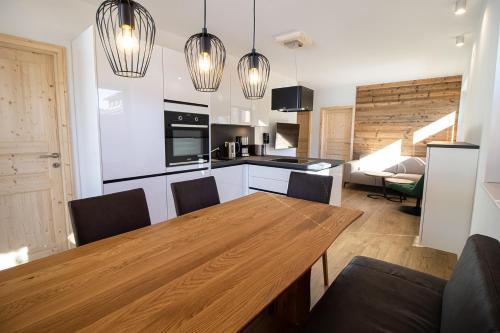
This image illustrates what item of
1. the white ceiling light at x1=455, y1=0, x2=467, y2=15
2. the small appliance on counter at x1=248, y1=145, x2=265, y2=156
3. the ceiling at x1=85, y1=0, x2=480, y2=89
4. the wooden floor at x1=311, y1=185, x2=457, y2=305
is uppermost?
the ceiling at x1=85, y1=0, x2=480, y2=89

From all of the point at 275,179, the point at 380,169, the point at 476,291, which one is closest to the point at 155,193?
the point at 275,179

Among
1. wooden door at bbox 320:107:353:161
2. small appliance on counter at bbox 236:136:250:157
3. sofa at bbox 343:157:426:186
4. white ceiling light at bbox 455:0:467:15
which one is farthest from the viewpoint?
wooden door at bbox 320:107:353:161

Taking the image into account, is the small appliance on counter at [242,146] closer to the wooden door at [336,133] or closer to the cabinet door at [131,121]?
the cabinet door at [131,121]

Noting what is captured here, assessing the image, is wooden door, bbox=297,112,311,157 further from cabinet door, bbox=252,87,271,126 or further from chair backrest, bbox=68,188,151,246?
chair backrest, bbox=68,188,151,246

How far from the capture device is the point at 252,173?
11.3 ft

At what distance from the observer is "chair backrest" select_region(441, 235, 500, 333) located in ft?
1.95

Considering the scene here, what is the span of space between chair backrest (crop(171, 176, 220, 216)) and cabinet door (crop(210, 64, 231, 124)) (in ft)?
5.90

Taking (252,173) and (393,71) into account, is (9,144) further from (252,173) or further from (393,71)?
(393,71)

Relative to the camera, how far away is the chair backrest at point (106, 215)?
4.17 ft

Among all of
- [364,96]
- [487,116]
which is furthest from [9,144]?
[364,96]

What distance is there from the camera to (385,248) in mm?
2762

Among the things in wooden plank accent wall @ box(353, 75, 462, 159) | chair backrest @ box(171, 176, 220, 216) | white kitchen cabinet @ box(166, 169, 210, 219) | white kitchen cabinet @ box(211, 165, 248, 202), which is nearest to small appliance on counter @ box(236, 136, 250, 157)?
white kitchen cabinet @ box(211, 165, 248, 202)

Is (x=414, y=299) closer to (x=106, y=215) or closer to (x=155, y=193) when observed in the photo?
(x=106, y=215)

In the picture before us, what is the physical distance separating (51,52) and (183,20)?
1329 millimetres
